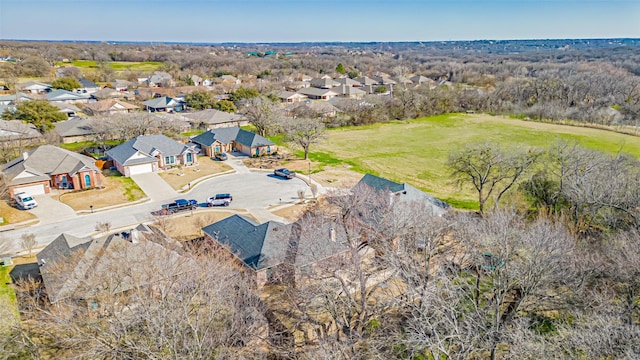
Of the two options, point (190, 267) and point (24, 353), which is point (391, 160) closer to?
point (190, 267)

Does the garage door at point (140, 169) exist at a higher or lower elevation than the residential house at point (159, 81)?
lower

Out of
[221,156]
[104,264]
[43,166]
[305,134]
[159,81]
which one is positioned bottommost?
[221,156]

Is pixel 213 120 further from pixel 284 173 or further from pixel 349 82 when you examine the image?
pixel 349 82

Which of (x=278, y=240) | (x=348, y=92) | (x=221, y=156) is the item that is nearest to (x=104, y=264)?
(x=278, y=240)

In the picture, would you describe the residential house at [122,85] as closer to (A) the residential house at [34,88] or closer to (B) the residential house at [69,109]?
(A) the residential house at [34,88]

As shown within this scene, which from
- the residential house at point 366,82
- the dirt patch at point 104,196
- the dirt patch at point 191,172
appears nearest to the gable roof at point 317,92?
the residential house at point 366,82

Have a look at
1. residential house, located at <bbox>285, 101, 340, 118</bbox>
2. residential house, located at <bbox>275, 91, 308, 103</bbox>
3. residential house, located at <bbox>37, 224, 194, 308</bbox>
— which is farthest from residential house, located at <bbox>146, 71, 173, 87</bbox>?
residential house, located at <bbox>37, 224, 194, 308</bbox>
